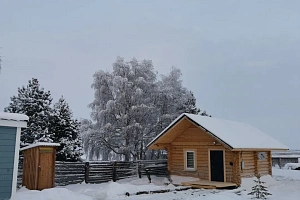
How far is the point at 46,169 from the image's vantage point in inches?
515

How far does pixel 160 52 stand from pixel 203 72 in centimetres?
1509

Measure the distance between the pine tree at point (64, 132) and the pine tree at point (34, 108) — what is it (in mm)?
431

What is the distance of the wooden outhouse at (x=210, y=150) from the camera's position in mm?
16025

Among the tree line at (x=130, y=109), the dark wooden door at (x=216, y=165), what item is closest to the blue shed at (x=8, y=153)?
the dark wooden door at (x=216, y=165)

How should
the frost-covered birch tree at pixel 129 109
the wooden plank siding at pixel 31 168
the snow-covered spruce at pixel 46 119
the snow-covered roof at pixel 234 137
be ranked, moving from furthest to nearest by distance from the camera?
1. the frost-covered birch tree at pixel 129 109
2. the snow-covered spruce at pixel 46 119
3. the snow-covered roof at pixel 234 137
4. the wooden plank siding at pixel 31 168

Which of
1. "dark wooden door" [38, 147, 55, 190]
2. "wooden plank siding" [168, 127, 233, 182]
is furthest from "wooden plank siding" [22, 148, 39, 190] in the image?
"wooden plank siding" [168, 127, 233, 182]

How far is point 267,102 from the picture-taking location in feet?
158

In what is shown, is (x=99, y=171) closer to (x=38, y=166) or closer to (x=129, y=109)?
(x=38, y=166)

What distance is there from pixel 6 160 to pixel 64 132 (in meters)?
10.5

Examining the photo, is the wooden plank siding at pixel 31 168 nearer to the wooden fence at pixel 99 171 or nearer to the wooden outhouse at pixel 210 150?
the wooden fence at pixel 99 171

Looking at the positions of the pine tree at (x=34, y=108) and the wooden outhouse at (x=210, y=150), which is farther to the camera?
the pine tree at (x=34, y=108)

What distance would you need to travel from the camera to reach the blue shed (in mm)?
8336

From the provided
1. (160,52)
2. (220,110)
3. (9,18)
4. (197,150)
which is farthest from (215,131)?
(160,52)

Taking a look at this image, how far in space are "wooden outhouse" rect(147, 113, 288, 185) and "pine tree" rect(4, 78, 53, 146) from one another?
6.42 m
